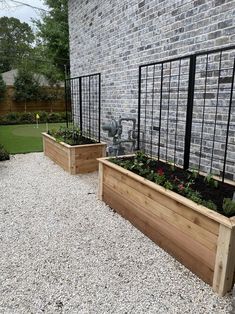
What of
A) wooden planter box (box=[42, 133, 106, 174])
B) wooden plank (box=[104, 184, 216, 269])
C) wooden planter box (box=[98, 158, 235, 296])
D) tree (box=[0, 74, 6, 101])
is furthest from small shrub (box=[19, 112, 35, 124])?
wooden plank (box=[104, 184, 216, 269])

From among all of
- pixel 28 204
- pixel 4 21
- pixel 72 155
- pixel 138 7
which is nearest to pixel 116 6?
pixel 138 7

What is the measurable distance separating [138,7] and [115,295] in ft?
12.1

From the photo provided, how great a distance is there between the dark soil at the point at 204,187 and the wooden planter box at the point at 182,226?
0.21 meters

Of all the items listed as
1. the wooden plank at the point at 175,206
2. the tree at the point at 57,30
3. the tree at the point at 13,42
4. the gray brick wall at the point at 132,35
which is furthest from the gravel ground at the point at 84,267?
the tree at the point at 13,42

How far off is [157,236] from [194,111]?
59.1 inches

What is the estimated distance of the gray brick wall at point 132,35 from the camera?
2604 mm

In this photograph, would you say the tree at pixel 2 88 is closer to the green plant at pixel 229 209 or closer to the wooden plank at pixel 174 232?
the wooden plank at pixel 174 232

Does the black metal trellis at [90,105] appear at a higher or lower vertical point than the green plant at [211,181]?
higher

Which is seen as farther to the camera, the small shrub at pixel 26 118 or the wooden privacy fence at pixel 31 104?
the wooden privacy fence at pixel 31 104

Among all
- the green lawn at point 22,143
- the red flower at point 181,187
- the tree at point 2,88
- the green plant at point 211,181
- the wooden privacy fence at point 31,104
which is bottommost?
the green lawn at point 22,143

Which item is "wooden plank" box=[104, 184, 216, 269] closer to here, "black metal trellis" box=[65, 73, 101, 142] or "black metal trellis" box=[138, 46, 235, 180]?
"black metal trellis" box=[138, 46, 235, 180]

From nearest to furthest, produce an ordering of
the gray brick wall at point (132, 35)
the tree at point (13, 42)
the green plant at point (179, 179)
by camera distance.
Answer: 1. the green plant at point (179, 179)
2. the gray brick wall at point (132, 35)
3. the tree at point (13, 42)

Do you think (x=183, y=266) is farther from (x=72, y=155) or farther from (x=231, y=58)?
(x=72, y=155)

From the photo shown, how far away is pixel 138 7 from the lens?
368 cm
